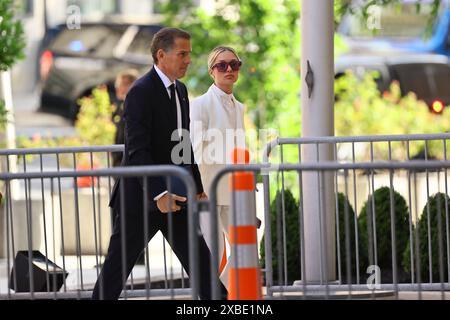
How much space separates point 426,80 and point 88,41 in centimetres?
583

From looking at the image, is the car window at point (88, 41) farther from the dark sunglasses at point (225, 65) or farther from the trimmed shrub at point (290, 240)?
the dark sunglasses at point (225, 65)

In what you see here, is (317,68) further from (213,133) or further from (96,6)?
(96,6)

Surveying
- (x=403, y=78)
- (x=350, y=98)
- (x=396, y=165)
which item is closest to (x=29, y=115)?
(x=403, y=78)

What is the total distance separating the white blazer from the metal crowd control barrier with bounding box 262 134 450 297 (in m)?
0.33

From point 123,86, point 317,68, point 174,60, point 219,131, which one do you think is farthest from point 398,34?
point 174,60

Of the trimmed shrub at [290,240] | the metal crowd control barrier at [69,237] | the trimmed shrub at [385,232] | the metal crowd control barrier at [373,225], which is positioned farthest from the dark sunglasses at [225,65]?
the trimmed shrub at [385,232]

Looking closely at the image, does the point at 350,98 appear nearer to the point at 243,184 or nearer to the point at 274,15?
the point at 274,15

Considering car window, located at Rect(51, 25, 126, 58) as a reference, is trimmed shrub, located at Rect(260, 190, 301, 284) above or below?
below

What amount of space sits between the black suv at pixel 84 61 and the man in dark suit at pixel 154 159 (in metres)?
15.1

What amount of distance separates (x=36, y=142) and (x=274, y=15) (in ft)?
9.70

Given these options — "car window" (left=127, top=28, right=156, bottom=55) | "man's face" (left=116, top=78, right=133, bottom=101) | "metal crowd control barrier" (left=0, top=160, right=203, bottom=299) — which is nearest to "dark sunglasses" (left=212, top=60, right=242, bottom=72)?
"metal crowd control barrier" (left=0, top=160, right=203, bottom=299)

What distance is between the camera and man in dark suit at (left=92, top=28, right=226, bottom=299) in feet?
25.9

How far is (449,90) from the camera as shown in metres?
22.6

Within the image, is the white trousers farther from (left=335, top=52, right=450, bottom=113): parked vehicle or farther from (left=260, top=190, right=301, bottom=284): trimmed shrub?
(left=335, top=52, right=450, bottom=113): parked vehicle
